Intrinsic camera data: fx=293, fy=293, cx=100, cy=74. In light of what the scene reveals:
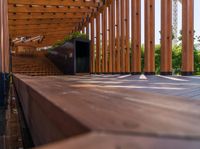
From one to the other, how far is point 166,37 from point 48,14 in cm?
993

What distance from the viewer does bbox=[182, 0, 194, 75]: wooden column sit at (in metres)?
6.72

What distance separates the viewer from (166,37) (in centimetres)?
782

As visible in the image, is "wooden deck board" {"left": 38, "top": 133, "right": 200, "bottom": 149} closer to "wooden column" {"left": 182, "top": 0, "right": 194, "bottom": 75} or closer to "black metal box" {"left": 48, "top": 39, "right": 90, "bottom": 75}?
"wooden column" {"left": 182, "top": 0, "right": 194, "bottom": 75}

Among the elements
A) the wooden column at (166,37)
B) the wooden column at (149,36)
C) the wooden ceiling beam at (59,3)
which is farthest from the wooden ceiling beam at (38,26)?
the wooden column at (166,37)

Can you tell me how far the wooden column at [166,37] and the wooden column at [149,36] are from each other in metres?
1.00

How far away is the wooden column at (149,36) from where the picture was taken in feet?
29.3

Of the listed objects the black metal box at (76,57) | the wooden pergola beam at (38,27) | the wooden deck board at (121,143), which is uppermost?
the wooden pergola beam at (38,27)

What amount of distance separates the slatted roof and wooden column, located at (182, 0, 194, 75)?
790 centimetres

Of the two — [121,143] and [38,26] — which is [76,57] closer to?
[38,26]

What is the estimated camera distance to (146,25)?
29.6 feet

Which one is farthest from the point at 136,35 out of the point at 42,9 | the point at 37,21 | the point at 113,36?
the point at 37,21

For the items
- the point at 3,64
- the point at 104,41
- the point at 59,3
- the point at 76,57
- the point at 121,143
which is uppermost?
the point at 59,3

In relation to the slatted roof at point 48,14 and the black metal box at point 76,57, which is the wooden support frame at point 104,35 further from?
the black metal box at point 76,57

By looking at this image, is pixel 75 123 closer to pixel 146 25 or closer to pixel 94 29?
pixel 146 25
